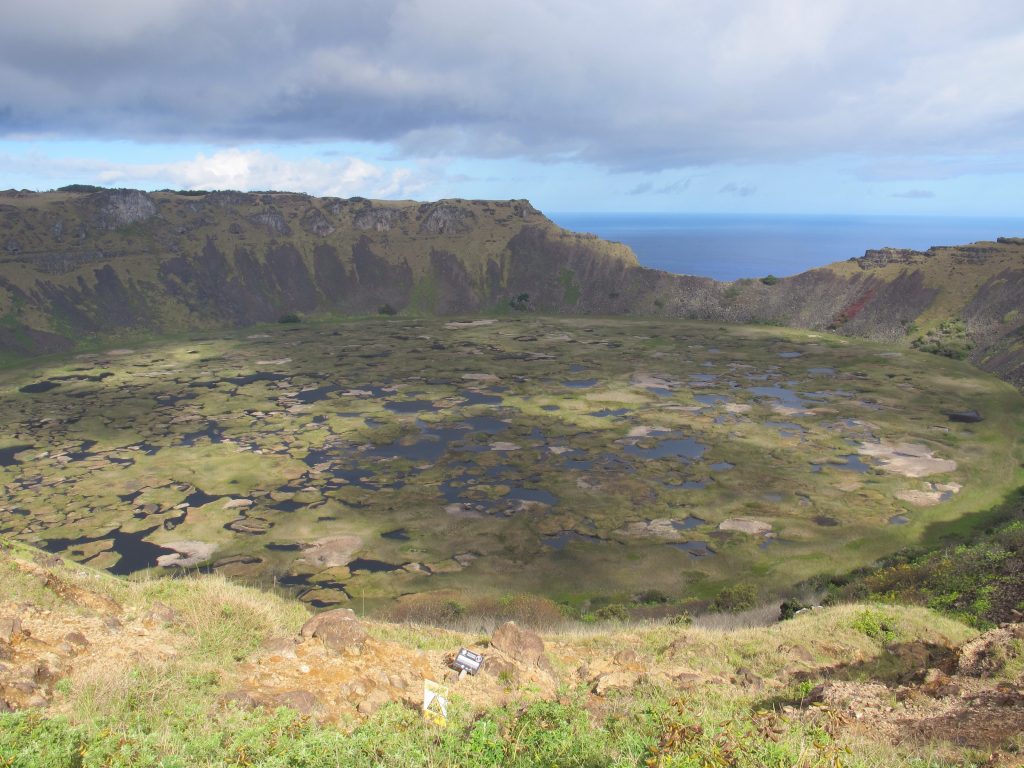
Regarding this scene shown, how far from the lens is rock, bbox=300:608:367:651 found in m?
20.0

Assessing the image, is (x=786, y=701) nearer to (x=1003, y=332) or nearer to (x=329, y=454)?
(x=329, y=454)

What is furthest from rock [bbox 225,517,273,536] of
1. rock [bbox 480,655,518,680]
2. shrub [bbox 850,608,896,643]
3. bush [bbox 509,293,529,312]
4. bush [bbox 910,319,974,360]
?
bush [bbox 509,293,529,312]

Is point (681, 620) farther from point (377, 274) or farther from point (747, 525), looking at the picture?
point (377, 274)

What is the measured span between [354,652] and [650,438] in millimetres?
50510

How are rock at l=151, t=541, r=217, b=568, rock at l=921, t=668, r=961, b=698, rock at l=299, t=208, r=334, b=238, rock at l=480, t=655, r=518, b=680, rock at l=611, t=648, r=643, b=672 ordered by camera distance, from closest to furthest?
rock at l=921, t=668, r=961, b=698 → rock at l=480, t=655, r=518, b=680 → rock at l=611, t=648, r=643, b=672 → rock at l=151, t=541, r=217, b=568 → rock at l=299, t=208, r=334, b=238

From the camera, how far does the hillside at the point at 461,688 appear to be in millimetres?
13125

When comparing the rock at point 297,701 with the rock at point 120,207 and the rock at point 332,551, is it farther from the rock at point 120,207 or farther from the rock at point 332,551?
the rock at point 120,207

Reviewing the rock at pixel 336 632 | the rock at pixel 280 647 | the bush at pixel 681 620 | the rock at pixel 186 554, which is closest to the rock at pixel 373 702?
the rock at pixel 336 632

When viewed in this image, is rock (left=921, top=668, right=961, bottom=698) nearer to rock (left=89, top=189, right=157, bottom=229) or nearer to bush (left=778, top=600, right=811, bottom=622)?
bush (left=778, top=600, right=811, bottom=622)

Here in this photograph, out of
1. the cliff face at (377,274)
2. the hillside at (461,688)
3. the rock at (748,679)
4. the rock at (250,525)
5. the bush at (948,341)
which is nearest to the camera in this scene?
the hillside at (461,688)

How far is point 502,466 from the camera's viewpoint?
59.7 m

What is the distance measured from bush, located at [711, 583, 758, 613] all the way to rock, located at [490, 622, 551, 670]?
56.9 feet

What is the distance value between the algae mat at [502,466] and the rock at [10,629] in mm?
22337

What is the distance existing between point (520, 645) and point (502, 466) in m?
38.4
